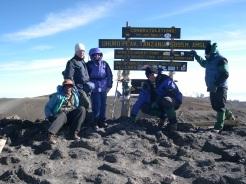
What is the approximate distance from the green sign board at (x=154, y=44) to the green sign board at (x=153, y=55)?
0.52 feet

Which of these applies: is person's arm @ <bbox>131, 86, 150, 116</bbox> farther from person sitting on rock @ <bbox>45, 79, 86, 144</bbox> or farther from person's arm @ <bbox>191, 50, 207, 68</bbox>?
person's arm @ <bbox>191, 50, 207, 68</bbox>

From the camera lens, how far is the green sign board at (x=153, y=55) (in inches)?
622

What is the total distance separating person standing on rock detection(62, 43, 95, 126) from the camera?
10.7 metres

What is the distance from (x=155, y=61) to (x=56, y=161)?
762 centimetres

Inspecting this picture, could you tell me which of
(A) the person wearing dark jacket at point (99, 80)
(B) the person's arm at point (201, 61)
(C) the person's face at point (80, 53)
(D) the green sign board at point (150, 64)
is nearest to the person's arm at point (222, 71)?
(B) the person's arm at point (201, 61)

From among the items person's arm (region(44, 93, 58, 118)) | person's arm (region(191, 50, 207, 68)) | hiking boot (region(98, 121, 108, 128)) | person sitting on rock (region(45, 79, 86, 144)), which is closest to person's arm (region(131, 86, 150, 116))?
hiking boot (region(98, 121, 108, 128))

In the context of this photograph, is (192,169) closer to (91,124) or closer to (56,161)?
(56,161)

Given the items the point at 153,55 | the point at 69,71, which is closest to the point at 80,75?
the point at 69,71

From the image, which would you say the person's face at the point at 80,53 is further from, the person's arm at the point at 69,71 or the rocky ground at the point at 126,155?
the rocky ground at the point at 126,155

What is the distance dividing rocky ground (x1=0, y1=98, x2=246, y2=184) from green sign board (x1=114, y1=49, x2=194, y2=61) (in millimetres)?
4427

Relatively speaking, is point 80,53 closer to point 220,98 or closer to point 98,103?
point 98,103

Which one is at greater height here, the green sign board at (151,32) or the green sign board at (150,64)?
the green sign board at (151,32)

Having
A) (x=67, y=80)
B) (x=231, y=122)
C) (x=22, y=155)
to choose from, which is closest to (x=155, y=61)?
(x=231, y=122)

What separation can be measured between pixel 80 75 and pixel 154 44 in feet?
17.4
